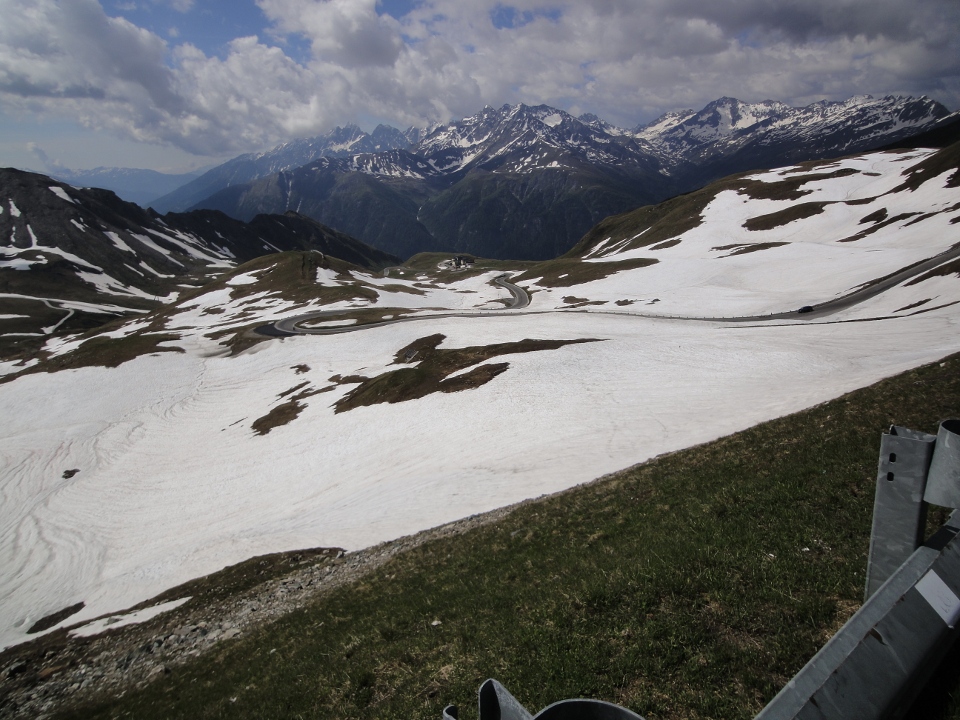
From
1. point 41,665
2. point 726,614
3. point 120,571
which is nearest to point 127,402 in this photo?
point 120,571

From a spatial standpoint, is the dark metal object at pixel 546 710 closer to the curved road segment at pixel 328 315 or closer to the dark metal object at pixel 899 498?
the dark metal object at pixel 899 498

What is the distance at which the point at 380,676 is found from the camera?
33.9 ft

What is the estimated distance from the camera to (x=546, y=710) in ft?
10.2

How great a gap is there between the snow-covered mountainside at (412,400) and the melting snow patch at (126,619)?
3143mm

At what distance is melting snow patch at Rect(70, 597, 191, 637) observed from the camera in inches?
910

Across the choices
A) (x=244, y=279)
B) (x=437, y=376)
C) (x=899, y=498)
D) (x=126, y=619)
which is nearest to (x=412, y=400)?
(x=437, y=376)

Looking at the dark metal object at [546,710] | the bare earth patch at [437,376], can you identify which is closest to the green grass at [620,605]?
the dark metal object at [546,710]

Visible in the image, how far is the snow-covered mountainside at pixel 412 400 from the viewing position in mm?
29703

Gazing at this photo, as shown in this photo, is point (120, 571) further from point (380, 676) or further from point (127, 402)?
point (127, 402)

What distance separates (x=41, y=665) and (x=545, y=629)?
25.5 m

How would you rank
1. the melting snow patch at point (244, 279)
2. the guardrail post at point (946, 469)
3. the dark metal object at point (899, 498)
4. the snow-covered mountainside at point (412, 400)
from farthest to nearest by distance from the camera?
the melting snow patch at point (244, 279)
the snow-covered mountainside at point (412, 400)
the dark metal object at point (899, 498)
the guardrail post at point (946, 469)

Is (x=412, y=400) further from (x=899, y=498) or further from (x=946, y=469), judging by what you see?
(x=946, y=469)

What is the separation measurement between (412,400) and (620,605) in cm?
3910

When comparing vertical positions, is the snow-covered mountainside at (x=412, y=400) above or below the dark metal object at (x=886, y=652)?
below
